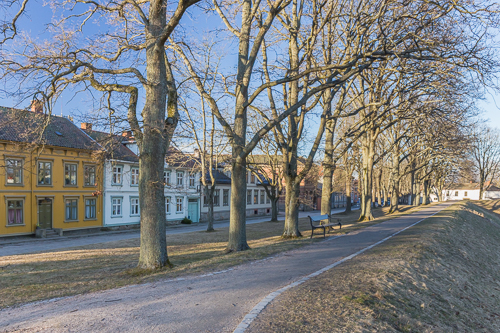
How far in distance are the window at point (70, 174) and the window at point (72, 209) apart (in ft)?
4.56

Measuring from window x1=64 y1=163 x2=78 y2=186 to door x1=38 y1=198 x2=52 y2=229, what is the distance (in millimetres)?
2179

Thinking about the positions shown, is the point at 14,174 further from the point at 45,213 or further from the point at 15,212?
the point at 45,213

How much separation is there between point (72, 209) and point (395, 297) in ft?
95.0

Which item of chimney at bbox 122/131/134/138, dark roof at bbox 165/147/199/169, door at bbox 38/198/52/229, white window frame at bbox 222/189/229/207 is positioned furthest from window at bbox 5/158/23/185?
white window frame at bbox 222/189/229/207

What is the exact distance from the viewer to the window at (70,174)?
98.7 feet

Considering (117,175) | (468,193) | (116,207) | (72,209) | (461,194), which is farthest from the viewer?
(461,194)

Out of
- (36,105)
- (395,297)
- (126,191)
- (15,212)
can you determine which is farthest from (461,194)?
(36,105)

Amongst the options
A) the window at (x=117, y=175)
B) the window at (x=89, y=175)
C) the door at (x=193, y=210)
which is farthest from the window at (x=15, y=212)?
the door at (x=193, y=210)

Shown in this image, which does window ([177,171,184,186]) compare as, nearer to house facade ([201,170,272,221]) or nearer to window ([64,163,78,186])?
house facade ([201,170,272,221])

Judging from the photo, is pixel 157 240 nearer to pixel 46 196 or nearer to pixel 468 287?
pixel 468 287

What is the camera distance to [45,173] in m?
28.5

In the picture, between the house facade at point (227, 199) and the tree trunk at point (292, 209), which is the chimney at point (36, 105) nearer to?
the tree trunk at point (292, 209)

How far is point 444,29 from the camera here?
38.3 feet

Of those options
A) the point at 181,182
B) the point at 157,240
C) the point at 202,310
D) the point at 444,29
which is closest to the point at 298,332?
the point at 202,310
